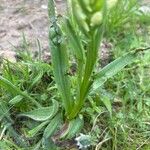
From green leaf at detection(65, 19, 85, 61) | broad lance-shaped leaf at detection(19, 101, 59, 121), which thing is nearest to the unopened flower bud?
green leaf at detection(65, 19, 85, 61)

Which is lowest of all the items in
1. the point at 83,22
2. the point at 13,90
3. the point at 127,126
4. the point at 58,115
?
the point at 127,126

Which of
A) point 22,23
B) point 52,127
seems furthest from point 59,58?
point 22,23

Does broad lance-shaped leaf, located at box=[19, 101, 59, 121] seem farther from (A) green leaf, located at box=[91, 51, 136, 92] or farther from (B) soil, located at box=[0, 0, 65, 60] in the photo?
(B) soil, located at box=[0, 0, 65, 60]

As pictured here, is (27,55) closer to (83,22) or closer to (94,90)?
(94,90)

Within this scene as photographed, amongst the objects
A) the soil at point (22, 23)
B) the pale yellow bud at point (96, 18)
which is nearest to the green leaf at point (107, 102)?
the soil at point (22, 23)

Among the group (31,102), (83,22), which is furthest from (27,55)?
(83,22)

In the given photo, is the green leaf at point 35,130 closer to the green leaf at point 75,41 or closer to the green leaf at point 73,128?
the green leaf at point 73,128
